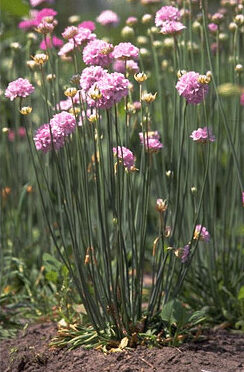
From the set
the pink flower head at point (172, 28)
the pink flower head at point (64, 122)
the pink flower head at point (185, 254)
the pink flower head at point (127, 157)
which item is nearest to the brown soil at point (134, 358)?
the pink flower head at point (185, 254)

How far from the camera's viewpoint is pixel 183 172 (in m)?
2.71

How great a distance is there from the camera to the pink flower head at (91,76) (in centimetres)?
196

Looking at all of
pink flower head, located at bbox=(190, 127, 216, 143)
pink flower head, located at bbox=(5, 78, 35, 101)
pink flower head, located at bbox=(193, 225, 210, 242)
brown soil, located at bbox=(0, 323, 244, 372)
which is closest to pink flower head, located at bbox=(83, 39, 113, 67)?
pink flower head, located at bbox=(5, 78, 35, 101)

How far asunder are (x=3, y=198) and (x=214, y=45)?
1.15 m

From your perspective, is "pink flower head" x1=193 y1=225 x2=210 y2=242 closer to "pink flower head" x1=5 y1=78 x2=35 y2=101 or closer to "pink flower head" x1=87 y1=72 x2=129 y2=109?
"pink flower head" x1=87 y1=72 x2=129 y2=109

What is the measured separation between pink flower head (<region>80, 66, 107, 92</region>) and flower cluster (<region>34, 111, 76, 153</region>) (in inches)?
Result: 4.0

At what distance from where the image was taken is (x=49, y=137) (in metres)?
2.02

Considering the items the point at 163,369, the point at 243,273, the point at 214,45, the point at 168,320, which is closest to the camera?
the point at 163,369

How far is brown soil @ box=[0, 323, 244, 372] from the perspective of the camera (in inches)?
80.7

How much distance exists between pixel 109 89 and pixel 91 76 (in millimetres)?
119

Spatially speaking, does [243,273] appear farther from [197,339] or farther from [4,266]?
[4,266]

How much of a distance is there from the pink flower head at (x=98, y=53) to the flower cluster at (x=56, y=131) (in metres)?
0.19

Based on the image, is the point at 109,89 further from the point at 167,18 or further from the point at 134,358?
the point at 134,358

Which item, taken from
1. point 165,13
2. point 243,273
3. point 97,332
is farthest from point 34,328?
point 165,13
